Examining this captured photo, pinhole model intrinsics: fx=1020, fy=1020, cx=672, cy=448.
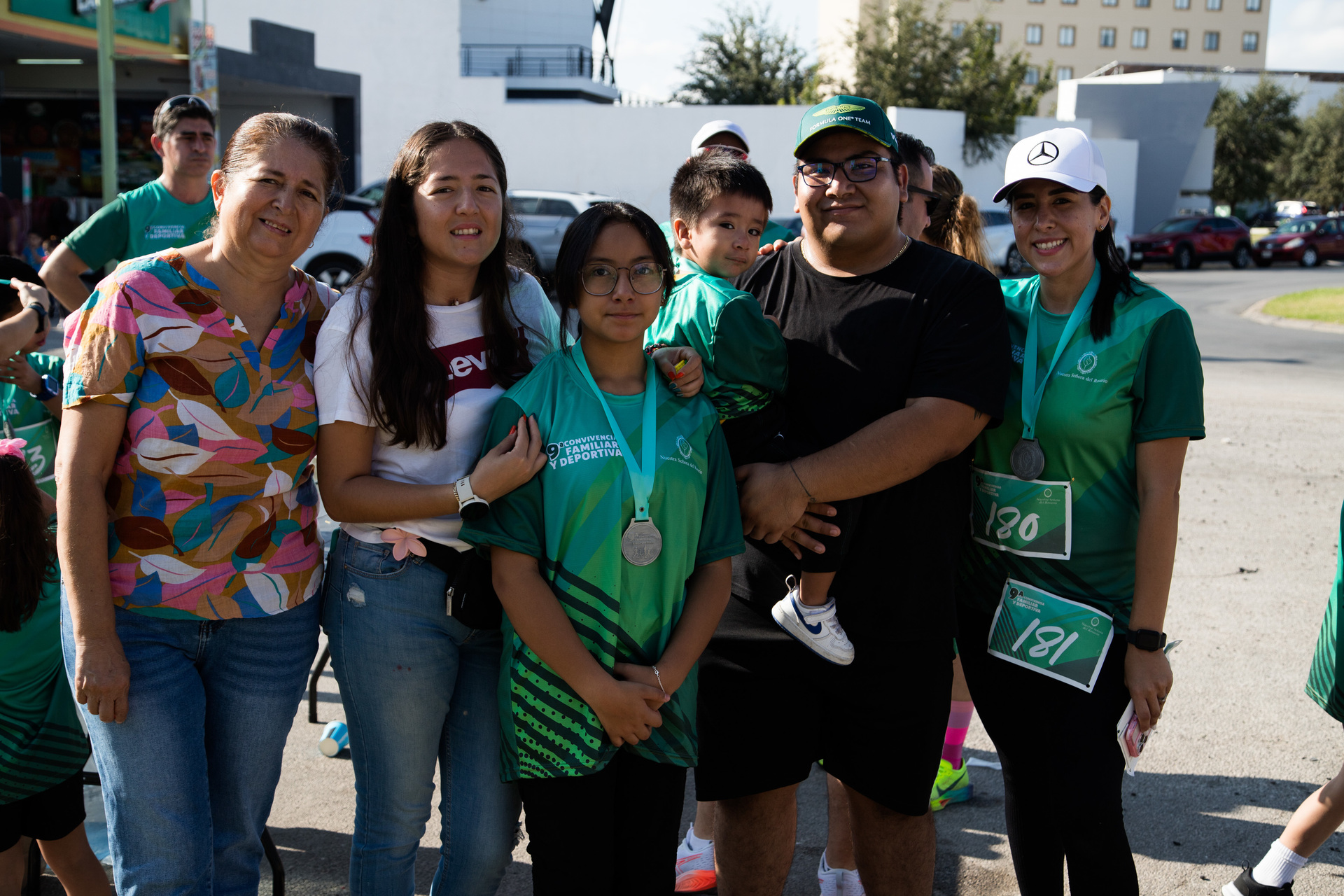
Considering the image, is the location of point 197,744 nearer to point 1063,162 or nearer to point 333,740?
point 333,740

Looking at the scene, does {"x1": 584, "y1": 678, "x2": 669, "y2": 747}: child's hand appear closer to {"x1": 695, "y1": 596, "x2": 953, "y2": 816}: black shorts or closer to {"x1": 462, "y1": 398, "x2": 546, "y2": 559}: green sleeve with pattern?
{"x1": 462, "y1": 398, "x2": 546, "y2": 559}: green sleeve with pattern

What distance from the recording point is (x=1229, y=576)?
5.71 m

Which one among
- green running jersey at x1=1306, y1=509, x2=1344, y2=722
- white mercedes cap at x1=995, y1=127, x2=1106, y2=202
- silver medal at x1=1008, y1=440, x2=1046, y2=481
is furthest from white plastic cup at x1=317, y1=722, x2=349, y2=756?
green running jersey at x1=1306, y1=509, x2=1344, y2=722

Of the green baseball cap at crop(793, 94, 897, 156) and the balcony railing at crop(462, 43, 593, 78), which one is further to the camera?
the balcony railing at crop(462, 43, 593, 78)

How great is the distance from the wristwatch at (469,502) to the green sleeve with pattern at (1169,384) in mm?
1573

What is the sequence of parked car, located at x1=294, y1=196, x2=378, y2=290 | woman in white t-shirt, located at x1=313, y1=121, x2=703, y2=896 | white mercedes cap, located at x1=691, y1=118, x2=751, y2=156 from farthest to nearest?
parked car, located at x1=294, y1=196, x2=378, y2=290
white mercedes cap, located at x1=691, y1=118, x2=751, y2=156
woman in white t-shirt, located at x1=313, y1=121, x2=703, y2=896

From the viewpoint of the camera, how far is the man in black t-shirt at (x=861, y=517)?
2.43 metres

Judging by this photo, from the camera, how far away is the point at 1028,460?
2570mm

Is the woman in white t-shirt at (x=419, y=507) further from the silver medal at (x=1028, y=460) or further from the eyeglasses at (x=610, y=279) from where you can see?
the silver medal at (x=1028, y=460)

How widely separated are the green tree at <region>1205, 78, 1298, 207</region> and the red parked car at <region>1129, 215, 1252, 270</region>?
753 inches

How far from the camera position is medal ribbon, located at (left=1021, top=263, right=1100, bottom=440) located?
256 cm

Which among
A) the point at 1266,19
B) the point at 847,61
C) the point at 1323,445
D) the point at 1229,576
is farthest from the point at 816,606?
the point at 1266,19

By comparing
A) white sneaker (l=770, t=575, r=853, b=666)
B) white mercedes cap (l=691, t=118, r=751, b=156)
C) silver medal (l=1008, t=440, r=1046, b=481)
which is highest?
white mercedes cap (l=691, t=118, r=751, b=156)

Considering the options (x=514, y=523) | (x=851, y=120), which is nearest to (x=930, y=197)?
(x=851, y=120)
